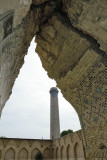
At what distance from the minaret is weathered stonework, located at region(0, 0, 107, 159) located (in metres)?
19.1

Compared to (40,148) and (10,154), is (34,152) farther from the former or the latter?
(10,154)

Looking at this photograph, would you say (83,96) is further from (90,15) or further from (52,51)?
(90,15)

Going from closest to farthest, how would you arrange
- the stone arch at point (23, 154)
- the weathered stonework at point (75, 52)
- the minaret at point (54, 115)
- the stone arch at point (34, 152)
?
the weathered stonework at point (75, 52) < the stone arch at point (23, 154) < the stone arch at point (34, 152) < the minaret at point (54, 115)

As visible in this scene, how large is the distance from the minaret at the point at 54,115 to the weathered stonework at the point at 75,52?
19131 millimetres

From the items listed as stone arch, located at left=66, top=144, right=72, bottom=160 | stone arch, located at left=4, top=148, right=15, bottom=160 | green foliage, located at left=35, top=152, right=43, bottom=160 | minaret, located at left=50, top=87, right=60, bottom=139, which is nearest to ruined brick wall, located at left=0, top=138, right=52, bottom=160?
stone arch, located at left=4, top=148, right=15, bottom=160

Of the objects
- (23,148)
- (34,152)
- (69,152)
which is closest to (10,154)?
(23,148)

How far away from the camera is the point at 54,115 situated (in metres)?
24.4

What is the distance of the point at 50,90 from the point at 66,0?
2391cm

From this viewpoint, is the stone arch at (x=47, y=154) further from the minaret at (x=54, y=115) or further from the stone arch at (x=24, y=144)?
the minaret at (x=54, y=115)

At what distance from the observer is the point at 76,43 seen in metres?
4.44

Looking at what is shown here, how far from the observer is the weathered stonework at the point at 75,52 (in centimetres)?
322

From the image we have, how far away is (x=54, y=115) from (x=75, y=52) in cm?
2121

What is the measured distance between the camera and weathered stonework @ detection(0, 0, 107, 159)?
3.22m

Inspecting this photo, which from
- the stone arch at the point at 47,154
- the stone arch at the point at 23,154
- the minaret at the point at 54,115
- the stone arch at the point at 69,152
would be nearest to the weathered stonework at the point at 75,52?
the stone arch at the point at 69,152
